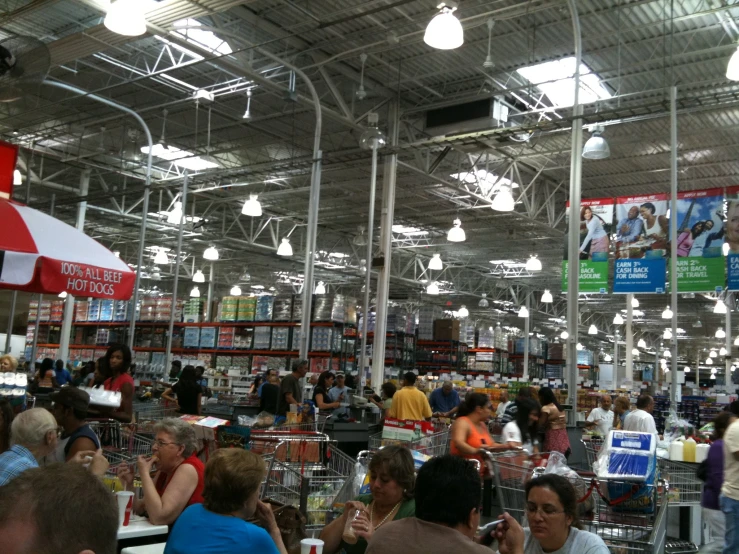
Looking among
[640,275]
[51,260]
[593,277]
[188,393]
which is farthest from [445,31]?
[593,277]

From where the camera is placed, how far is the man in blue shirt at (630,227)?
46.9 ft

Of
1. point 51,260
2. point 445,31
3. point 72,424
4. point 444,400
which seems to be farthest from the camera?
point 444,400

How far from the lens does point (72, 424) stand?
4766 mm

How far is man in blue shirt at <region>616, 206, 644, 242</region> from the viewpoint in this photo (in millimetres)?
14297

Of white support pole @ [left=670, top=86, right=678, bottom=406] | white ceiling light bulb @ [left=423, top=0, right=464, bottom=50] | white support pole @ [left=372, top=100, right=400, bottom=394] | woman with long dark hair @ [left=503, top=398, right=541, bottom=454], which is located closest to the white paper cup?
woman with long dark hair @ [left=503, top=398, right=541, bottom=454]

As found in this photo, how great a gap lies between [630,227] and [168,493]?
40.3ft

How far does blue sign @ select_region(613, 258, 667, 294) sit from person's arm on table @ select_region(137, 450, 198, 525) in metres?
11.8

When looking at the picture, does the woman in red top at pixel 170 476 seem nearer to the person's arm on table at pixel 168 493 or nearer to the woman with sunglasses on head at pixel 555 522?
the person's arm on table at pixel 168 493

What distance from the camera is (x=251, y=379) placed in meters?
19.2

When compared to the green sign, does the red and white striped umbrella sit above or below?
below

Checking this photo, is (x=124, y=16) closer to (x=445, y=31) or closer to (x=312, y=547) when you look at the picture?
(x=445, y=31)

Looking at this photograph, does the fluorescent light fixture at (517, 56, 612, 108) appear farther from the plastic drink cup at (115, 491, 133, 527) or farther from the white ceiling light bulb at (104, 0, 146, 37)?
the plastic drink cup at (115, 491, 133, 527)

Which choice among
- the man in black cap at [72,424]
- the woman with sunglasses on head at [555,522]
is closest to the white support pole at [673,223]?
the woman with sunglasses on head at [555,522]

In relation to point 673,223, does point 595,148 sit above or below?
above
